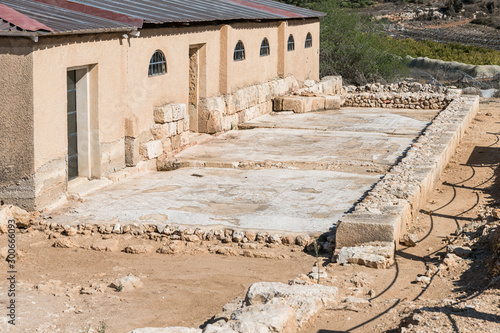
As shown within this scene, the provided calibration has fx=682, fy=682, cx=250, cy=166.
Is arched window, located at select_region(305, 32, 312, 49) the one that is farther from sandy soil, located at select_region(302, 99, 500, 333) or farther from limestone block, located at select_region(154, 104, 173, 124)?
sandy soil, located at select_region(302, 99, 500, 333)

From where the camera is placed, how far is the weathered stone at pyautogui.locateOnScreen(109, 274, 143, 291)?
279 inches

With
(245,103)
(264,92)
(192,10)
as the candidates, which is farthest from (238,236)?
(264,92)

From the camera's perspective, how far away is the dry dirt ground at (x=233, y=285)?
5715mm

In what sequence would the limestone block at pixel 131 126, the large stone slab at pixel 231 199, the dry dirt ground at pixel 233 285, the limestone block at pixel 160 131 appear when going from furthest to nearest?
the limestone block at pixel 160 131
the limestone block at pixel 131 126
the large stone slab at pixel 231 199
the dry dirt ground at pixel 233 285

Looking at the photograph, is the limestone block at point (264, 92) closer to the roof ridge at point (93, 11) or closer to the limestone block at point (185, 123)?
the limestone block at point (185, 123)

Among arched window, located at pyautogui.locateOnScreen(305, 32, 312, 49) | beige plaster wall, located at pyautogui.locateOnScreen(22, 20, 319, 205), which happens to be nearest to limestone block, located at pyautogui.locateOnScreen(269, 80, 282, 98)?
beige plaster wall, located at pyautogui.locateOnScreen(22, 20, 319, 205)

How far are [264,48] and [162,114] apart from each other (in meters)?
6.83

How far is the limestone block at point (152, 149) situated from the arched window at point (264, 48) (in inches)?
267

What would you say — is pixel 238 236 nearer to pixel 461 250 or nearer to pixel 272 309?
pixel 461 250

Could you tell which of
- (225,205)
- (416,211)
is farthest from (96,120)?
(416,211)

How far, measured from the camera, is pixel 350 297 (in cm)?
640

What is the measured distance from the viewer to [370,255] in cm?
770

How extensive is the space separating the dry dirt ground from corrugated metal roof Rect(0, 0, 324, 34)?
319 cm

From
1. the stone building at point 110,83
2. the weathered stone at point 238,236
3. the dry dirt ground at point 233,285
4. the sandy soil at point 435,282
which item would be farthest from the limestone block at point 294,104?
the weathered stone at point 238,236
